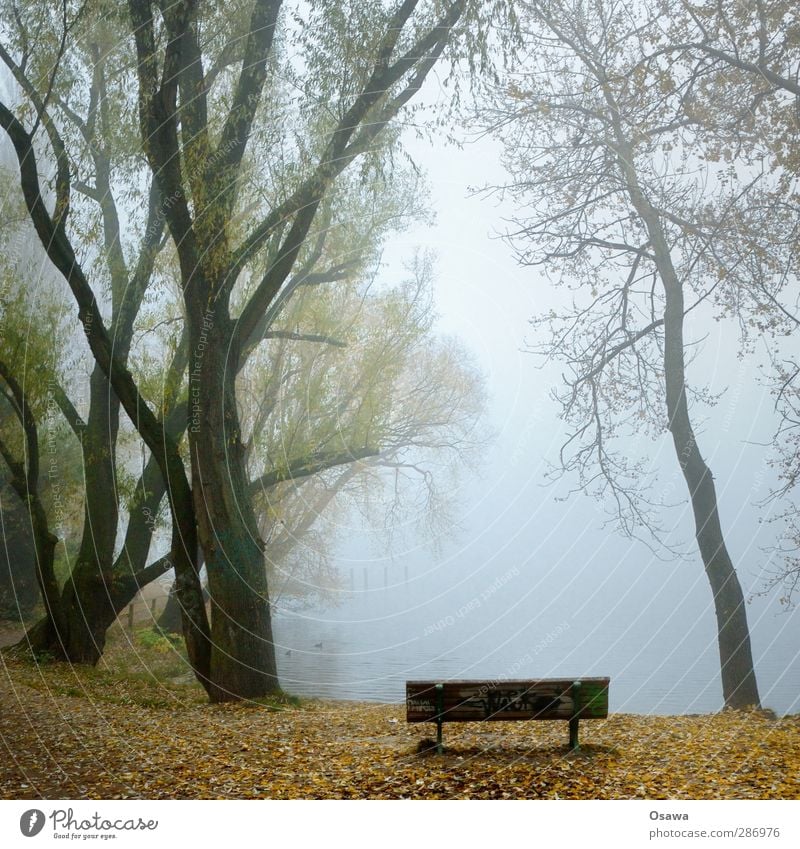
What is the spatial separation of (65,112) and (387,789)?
524 cm

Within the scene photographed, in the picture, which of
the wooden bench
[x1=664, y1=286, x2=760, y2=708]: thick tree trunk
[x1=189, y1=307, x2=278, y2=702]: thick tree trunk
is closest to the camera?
the wooden bench

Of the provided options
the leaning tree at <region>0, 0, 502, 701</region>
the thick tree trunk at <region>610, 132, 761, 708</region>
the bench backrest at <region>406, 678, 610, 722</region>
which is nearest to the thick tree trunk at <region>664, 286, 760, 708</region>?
the thick tree trunk at <region>610, 132, 761, 708</region>

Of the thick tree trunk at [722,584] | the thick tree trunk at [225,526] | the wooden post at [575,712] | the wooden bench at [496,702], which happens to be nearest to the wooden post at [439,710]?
the wooden bench at [496,702]

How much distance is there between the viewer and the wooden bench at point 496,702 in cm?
421

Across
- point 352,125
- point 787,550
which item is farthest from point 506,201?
point 787,550

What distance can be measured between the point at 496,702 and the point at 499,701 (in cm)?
2

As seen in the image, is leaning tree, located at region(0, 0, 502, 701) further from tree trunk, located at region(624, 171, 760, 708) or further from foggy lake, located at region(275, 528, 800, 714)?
tree trunk, located at region(624, 171, 760, 708)

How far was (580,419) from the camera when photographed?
5301 millimetres

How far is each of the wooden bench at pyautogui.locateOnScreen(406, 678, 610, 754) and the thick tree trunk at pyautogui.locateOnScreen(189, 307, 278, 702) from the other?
157cm

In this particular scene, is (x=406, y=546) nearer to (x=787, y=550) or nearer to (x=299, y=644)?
(x=299, y=644)

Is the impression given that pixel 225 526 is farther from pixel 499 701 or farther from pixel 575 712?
pixel 575 712

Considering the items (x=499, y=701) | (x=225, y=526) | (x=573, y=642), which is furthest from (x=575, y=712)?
(x=225, y=526)

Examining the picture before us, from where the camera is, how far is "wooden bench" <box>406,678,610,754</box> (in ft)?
13.8

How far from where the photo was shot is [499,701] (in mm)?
4207
